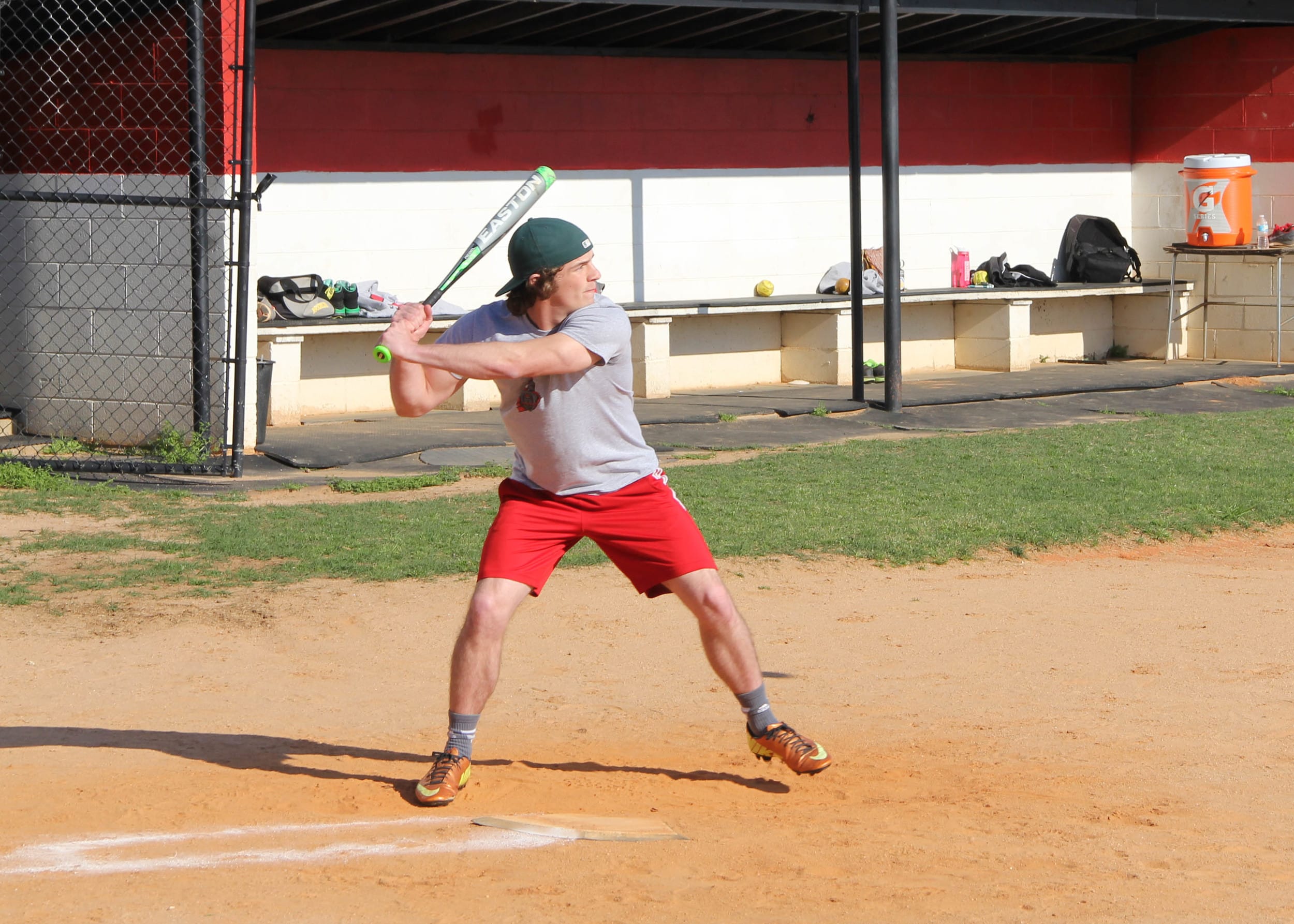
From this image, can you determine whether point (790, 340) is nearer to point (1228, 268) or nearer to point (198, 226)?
point (1228, 268)

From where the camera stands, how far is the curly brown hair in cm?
470

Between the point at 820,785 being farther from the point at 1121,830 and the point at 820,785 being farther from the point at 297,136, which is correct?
the point at 297,136

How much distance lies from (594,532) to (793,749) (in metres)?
0.92

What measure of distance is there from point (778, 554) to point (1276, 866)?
4.27m

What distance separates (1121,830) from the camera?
4457mm

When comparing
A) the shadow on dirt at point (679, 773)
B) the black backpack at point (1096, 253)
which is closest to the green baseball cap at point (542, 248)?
the shadow on dirt at point (679, 773)

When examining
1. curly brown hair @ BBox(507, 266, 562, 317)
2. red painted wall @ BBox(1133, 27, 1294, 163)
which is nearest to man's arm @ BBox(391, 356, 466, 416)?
curly brown hair @ BBox(507, 266, 562, 317)

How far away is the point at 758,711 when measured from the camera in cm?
497

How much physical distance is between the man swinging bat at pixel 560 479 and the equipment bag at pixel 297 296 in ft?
29.2

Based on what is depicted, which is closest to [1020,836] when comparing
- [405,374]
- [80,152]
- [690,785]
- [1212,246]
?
[690,785]

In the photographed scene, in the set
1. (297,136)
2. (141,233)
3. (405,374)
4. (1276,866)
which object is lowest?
(1276,866)

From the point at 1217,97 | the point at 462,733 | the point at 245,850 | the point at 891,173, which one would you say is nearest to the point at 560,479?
the point at 462,733

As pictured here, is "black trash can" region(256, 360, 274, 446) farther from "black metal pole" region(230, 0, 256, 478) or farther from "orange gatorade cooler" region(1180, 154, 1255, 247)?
"orange gatorade cooler" region(1180, 154, 1255, 247)

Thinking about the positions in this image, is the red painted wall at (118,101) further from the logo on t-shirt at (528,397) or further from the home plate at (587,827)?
the home plate at (587,827)
